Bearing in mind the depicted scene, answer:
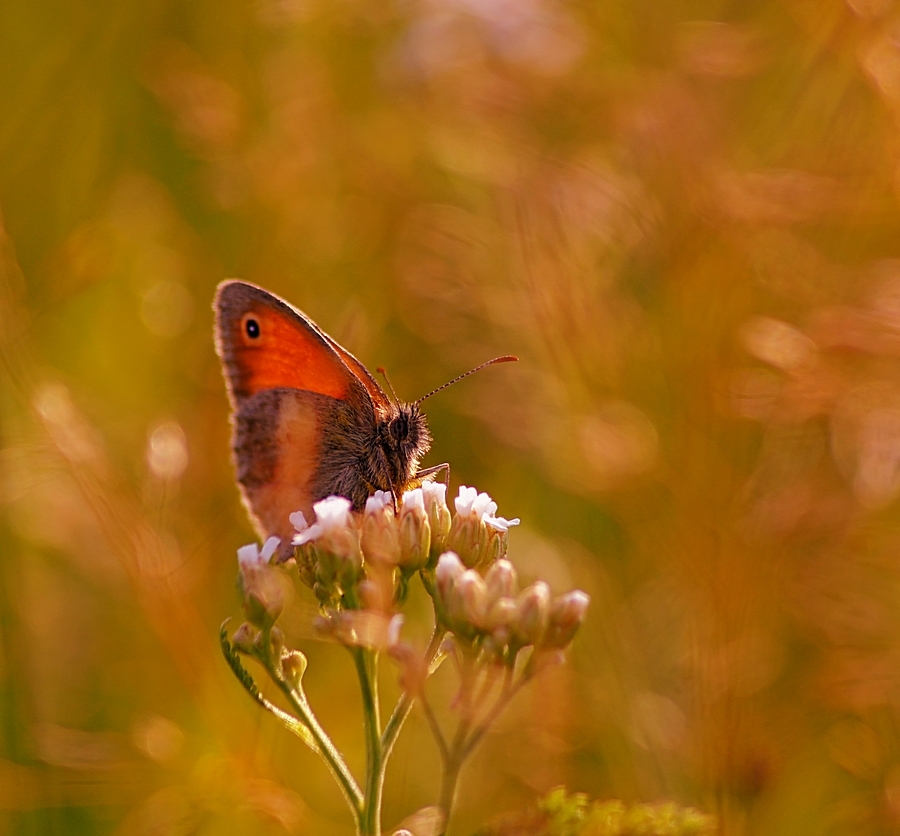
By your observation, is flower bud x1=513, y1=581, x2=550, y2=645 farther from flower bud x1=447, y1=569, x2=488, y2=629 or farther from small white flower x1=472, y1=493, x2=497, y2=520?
small white flower x1=472, y1=493, x2=497, y2=520

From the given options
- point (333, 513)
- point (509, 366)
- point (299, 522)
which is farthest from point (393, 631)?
point (509, 366)

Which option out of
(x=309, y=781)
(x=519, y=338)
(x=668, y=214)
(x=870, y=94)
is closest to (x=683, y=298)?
Answer: (x=668, y=214)

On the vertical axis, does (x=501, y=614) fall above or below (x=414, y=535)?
below

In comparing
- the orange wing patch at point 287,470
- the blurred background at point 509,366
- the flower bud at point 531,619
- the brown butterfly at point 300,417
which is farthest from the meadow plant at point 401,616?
the blurred background at point 509,366

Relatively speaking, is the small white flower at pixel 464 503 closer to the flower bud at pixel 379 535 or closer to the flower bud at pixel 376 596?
the flower bud at pixel 379 535

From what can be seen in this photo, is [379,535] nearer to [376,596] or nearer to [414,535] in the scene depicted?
[414,535]

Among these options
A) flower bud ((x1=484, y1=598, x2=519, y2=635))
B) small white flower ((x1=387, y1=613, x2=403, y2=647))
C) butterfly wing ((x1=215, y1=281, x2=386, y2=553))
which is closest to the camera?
small white flower ((x1=387, y1=613, x2=403, y2=647))

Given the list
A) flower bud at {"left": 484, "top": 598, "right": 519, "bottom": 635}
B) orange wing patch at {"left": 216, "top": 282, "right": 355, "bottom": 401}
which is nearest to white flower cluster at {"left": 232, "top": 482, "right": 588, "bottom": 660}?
flower bud at {"left": 484, "top": 598, "right": 519, "bottom": 635}
